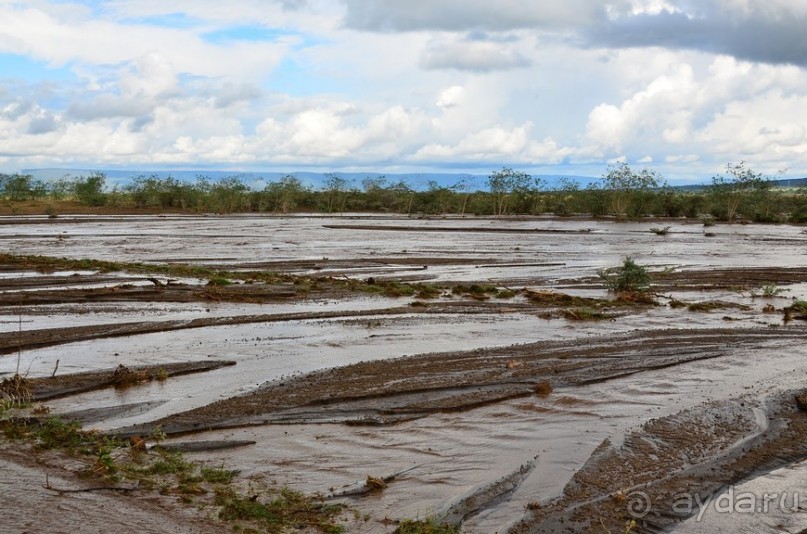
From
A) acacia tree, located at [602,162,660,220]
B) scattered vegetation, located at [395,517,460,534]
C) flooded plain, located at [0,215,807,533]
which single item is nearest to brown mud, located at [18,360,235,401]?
flooded plain, located at [0,215,807,533]

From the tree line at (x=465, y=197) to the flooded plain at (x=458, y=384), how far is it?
63824mm

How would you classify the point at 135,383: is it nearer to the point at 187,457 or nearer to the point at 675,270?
the point at 187,457

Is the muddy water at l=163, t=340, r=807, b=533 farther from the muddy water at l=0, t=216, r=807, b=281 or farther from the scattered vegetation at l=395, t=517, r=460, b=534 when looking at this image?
the muddy water at l=0, t=216, r=807, b=281

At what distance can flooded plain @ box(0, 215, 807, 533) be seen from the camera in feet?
26.5

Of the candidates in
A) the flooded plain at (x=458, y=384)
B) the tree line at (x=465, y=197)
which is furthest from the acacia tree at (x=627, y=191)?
the flooded plain at (x=458, y=384)

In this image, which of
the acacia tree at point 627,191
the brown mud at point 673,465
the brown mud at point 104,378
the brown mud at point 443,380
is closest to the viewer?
the brown mud at point 673,465

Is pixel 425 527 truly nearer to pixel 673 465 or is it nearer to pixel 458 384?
pixel 673 465

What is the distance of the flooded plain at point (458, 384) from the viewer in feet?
26.5

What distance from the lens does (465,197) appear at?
356 ft

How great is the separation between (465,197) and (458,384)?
97.7 metres

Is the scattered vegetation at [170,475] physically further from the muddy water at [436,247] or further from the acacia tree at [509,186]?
the acacia tree at [509,186]

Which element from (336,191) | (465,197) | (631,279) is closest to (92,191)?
(336,191)

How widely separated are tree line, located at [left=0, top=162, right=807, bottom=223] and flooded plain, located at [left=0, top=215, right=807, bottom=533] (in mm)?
63824

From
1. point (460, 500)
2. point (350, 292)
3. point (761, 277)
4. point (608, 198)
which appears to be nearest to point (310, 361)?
point (460, 500)
